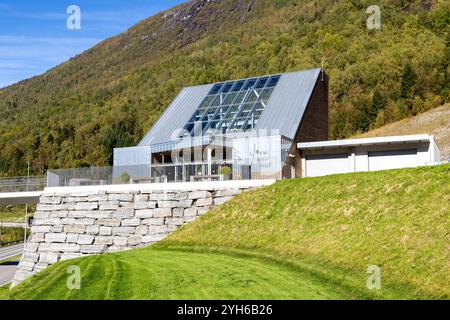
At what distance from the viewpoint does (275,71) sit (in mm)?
76312

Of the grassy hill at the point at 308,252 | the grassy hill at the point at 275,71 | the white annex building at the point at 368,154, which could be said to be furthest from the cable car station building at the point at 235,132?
the grassy hill at the point at 275,71

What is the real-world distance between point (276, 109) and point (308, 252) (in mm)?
14932

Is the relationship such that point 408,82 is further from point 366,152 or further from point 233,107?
point 366,152

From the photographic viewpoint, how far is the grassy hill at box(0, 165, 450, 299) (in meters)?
10.5

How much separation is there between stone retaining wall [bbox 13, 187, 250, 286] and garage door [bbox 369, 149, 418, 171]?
764 centimetres

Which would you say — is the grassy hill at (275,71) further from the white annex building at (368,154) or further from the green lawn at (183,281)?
the green lawn at (183,281)

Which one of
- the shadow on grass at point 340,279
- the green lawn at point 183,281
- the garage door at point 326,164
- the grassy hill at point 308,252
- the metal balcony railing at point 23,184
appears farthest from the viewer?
the metal balcony railing at point 23,184

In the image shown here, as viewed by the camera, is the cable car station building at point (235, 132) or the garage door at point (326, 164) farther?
the garage door at point (326, 164)

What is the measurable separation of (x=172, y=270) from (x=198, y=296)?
2.85 metres

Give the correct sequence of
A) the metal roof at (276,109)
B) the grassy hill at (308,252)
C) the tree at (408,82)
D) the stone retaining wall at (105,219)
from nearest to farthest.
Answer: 1. the grassy hill at (308,252)
2. the stone retaining wall at (105,219)
3. the metal roof at (276,109)
4. the tree at (408,82)

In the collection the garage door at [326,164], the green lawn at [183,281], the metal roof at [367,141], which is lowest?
the green lawn at [183,281]

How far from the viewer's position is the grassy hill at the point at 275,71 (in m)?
65.1

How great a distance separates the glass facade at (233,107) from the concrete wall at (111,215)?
247 inches

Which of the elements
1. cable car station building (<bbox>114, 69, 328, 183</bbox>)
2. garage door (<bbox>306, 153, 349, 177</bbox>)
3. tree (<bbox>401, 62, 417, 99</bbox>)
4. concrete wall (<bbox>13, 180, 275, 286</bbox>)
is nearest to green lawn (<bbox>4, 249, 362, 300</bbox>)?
concrete wall (<bbox>13, 180, 275, 286</bbox>)
